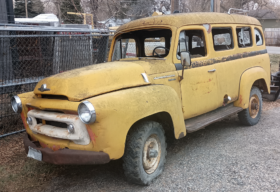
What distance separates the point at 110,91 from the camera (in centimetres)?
310

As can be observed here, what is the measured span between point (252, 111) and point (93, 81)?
370 centimetres

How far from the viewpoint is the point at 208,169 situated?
3621mm

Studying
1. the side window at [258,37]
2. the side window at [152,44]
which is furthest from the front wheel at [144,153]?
the side window at [258,37]

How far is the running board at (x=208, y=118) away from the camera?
3.94 metres

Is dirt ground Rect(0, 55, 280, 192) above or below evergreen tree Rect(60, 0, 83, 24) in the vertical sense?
below

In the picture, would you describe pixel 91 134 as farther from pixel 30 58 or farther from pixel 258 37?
pixel 258 37

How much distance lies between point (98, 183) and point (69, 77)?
1.36 metres

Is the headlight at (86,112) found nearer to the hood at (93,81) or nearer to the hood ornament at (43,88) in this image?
the hood at (93,81)

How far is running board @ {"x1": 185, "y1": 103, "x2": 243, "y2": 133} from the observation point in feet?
12.9

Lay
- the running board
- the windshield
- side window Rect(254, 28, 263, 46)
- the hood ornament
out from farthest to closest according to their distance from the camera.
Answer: side window Rect(254, 28, 263, 46), the windshield, the running board, the hood ornament

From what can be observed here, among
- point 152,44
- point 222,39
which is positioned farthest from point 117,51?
point 222,39

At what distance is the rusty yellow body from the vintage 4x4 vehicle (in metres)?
0.01

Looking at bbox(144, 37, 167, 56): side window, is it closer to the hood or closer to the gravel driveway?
the hood

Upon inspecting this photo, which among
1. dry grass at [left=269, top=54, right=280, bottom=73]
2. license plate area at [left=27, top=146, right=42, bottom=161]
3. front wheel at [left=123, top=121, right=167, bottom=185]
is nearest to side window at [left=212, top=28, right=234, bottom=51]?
front wheel at [left=123, top=121, right=167, bottom=185]
